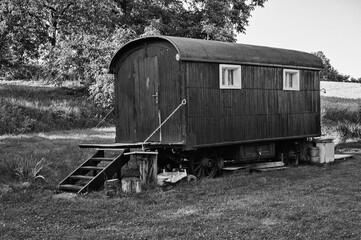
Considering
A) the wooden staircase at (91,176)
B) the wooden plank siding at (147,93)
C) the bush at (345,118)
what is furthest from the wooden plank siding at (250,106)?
the bush at (345,118)

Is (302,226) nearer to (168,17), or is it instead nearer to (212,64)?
(212,64)

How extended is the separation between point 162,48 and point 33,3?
63.1ft

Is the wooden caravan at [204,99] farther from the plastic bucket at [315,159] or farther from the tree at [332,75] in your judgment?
the tree at [332,75]

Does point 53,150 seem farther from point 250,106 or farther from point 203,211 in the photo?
point 203,211

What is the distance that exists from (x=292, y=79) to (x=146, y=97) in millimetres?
5349

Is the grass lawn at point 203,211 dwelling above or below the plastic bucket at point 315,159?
below

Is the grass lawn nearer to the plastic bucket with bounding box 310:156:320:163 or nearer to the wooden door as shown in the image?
the wooden door

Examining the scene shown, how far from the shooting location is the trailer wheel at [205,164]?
13.4 metres

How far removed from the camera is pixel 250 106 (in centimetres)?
1439

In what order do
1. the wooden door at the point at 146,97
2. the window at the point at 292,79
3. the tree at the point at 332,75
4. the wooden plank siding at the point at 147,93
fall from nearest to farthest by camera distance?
the wooden plank siding at the point at 147,93 < the wooden door at the point at 146,97 < the window at the point at 292,79 < the tree at the point at 332,75

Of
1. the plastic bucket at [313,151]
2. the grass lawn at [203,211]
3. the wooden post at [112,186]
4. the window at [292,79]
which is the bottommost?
the grass lawn at [203,211]

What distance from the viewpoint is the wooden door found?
43.5 ft

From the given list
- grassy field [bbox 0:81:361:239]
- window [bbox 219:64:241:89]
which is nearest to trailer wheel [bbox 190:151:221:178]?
grassy field [bbox 0:81:361:239]

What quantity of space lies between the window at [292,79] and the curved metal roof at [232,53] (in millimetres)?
221
